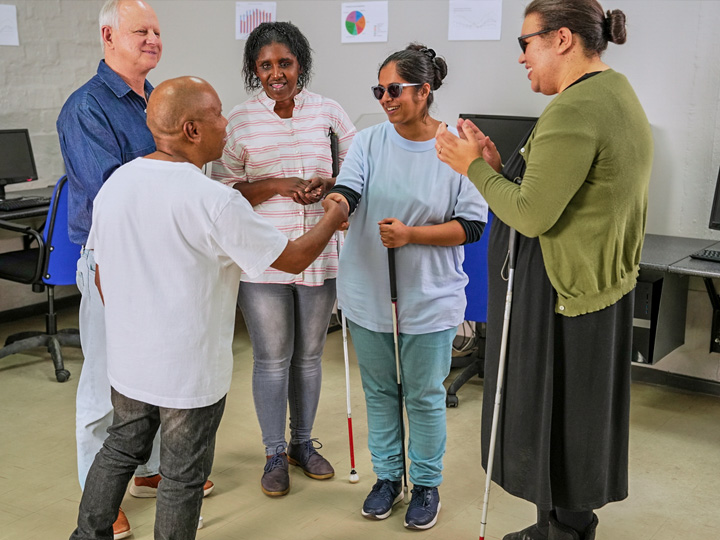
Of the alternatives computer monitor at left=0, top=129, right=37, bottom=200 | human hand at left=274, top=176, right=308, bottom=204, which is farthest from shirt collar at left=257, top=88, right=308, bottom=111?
computer monitor at left=0, top=129, right=37, bottom=200

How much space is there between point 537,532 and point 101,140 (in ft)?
5.64

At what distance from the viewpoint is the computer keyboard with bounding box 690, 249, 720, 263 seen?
3.37 metres

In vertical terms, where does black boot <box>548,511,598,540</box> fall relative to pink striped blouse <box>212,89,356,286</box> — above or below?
below

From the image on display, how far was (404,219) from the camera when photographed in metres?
2.49

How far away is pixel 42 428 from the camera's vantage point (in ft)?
11.4

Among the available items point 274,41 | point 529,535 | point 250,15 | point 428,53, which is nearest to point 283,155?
point 274,41

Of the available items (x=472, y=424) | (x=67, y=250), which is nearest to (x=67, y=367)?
(x=67, y=250)

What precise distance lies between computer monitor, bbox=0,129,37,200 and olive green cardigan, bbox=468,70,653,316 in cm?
363

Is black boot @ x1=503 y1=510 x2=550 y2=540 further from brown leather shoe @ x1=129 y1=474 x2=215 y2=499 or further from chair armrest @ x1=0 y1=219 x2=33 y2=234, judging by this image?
chair armrest @ x1=0 y1=219 x2=33 y2=234

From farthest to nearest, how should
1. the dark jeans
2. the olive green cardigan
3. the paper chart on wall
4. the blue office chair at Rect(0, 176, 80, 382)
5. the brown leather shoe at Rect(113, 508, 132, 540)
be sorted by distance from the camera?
1. the paper chart on wall
2. the blue office chair at Rect(0, 176, 80, 382)
3. the brown leather shoe at Rect(113, 508, 132, 540)
4. the dark jeans
5. the olive green cardigan

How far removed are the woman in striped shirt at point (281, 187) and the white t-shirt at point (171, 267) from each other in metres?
0.69

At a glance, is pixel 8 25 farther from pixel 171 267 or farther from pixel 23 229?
pixel 171 267

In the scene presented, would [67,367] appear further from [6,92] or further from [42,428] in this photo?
[6,92]

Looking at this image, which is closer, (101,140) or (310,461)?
(101,140)
